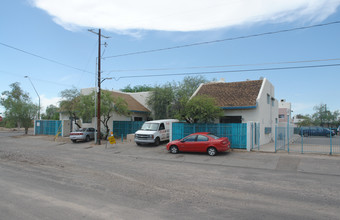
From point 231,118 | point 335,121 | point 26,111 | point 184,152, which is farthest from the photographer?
point 335,121

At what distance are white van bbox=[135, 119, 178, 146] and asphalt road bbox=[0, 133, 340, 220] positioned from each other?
8.20m

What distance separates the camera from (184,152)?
1570 cm

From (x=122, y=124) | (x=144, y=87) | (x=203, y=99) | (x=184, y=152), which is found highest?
(x=144, y=87)

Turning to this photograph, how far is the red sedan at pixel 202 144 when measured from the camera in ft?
46.2

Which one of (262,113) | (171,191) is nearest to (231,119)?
(262,113)

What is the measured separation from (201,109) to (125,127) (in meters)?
12.0

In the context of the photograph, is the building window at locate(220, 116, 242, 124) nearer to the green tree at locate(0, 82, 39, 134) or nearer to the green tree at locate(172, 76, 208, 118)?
the green tree at locate(172, 76, 208, 118)

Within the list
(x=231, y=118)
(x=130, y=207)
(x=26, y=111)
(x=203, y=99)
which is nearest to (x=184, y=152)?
(x=203, y=99)

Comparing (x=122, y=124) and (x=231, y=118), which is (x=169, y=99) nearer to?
(x=122, y=124)

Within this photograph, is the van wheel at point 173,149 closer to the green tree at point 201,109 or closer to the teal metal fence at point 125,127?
the green tree at point 201,109

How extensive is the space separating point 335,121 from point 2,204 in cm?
6355

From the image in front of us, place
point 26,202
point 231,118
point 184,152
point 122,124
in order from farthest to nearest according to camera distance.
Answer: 1. point 122,124
2. point 231,118
3. point 184,152
4. point 26,202

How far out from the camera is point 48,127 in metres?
31.1

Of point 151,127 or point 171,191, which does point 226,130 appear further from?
point 171,191
